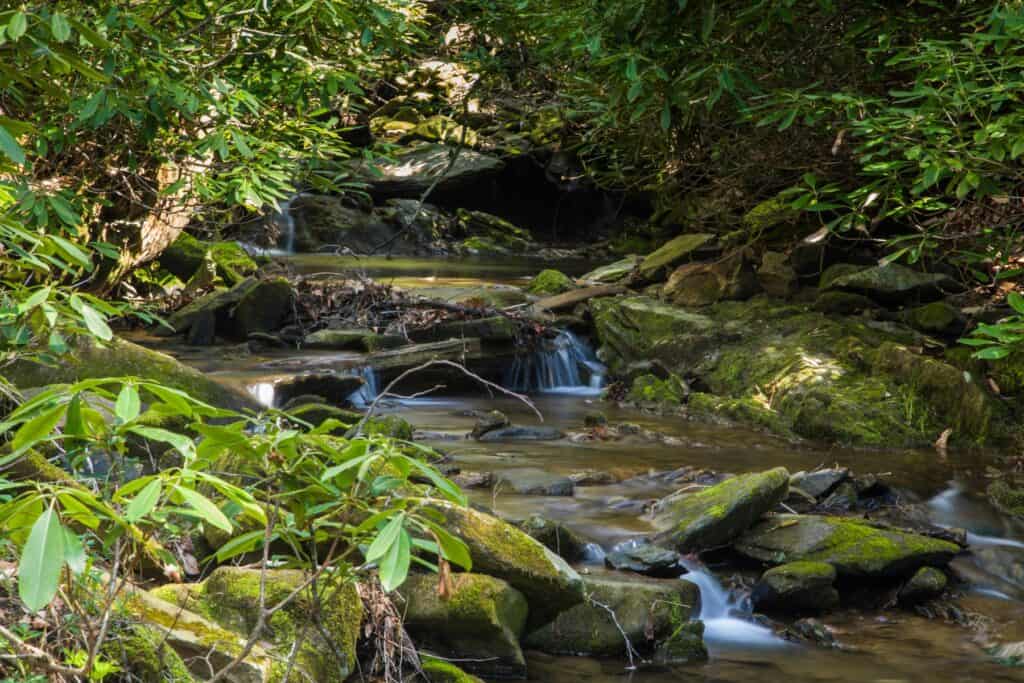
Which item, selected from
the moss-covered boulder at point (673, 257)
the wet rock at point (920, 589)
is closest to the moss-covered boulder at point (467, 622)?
the wet rock at point (920, 589)

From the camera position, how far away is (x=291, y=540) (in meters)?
2.19

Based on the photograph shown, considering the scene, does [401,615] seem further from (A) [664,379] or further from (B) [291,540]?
(A) [664,379]

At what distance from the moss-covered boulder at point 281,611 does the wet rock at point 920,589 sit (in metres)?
3.49

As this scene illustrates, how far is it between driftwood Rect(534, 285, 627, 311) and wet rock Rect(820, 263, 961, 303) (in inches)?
135

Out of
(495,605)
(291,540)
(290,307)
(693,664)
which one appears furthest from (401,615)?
(290,307)

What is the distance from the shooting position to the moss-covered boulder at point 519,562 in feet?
16.3

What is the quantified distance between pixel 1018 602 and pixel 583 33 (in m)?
4.27

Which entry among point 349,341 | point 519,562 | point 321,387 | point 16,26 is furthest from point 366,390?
point 16,26

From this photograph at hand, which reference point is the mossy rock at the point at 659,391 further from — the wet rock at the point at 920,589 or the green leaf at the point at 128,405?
the green leaf at the point at 128,405

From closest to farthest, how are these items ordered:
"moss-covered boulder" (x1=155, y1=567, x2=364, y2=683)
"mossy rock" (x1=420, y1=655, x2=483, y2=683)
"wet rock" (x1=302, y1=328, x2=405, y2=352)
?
"moss-covered boulder" (x1=155, y1=567, x2=364, y2=683), "mossy rock" (x1=420, y1=655, x2=483, y2=683), "wet rock" (x1=302, y1=328, x2=405, y2=352)

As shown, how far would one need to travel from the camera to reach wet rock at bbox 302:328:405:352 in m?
11.5

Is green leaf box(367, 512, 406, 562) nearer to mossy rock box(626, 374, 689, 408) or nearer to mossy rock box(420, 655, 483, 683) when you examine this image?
mossy rock box(420, 655, 483, 683)

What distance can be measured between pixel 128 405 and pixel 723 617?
479 centimetres

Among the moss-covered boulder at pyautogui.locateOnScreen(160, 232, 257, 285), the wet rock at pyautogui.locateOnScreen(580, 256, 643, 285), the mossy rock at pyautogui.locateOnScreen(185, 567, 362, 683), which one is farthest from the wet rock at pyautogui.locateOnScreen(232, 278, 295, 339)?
the mossy rock at pyautogui.locateOnScreen(185, 567, 362, 683)
